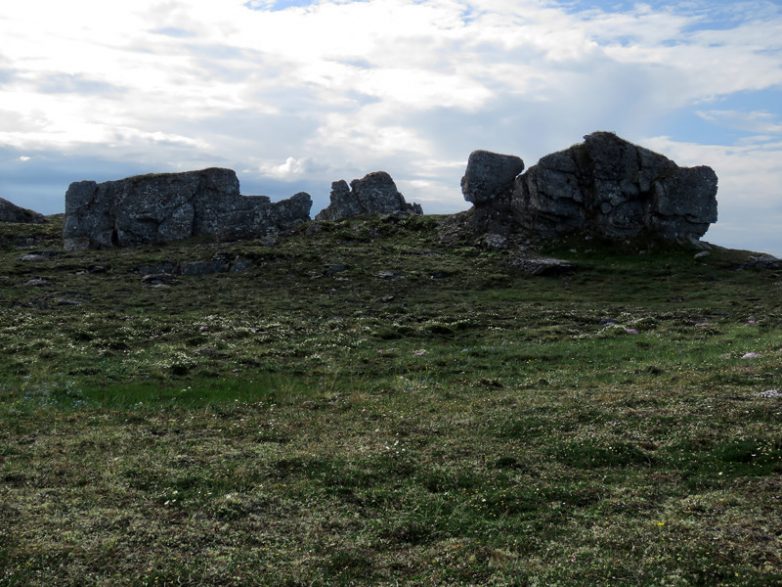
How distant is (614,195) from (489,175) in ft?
39.2

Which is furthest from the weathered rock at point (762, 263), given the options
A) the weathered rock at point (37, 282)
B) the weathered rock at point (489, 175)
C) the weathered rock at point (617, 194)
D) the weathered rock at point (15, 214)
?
the weathered rock at point (15, 214)

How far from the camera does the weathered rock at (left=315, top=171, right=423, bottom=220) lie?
8831 cm

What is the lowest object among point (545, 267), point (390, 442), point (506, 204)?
point (390, 442)

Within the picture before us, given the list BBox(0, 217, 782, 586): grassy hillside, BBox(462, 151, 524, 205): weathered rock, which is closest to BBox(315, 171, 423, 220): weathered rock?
BBox(462, 151, 524, 205): weathered rock

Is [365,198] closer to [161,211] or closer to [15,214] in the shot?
[161,211]

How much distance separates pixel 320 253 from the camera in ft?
212

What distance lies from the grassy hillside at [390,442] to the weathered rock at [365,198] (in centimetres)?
4099

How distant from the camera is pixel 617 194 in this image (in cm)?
6378

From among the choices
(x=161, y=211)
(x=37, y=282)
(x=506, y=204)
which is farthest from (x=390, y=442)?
(x=161, y=211)

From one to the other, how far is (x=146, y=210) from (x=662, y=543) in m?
69.5

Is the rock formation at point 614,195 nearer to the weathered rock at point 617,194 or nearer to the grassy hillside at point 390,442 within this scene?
the weathered rock at point 617,194

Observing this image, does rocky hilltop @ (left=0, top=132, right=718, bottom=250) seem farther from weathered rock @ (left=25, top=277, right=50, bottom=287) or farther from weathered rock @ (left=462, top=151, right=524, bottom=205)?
weathered rock @ (left=25, top=277, right=50, bottom=287)

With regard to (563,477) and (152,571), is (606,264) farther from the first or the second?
(152,571)

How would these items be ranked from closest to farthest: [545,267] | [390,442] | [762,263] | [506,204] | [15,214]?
1. [390,442]
2. [545,267]
3. [762,263]
4. [506,204]
5. [15,214]
